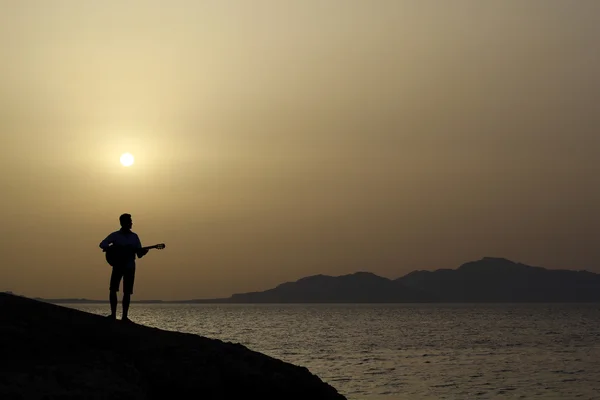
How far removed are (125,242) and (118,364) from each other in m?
3.72

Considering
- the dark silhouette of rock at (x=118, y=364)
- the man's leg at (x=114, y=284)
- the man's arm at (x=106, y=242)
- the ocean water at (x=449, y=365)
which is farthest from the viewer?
the ocean water at (x=449, y=365)

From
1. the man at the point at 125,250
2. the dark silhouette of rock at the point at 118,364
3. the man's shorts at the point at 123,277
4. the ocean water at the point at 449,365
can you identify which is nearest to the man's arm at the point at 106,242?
the man at the point at 125,250

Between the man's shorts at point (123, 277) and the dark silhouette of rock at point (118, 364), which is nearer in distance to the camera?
the dark silhouette of rock at point (118, 364)

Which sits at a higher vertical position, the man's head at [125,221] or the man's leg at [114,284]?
the man's head at [125,221]

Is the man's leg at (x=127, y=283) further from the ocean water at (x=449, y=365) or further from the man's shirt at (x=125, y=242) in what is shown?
the ocean water at (x=449, y=365)

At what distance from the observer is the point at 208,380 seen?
18812 mm

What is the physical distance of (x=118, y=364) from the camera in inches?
691

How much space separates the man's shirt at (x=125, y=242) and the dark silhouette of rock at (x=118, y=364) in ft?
A: 4.79

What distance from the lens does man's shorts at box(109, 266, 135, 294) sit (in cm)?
2048

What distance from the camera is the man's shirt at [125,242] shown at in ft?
66.6

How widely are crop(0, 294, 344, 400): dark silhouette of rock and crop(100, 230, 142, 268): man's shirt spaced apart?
1460mm

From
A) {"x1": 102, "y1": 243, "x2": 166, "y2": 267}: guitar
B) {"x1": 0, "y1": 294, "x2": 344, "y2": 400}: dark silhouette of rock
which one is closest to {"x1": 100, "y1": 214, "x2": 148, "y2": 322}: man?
{"x1": 102, "y1": 243, "x2": 166, "y2": 267}: guitar

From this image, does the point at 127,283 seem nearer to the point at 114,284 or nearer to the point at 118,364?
the point at 114,284

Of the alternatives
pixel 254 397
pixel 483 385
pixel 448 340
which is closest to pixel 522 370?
pixel 483 385
